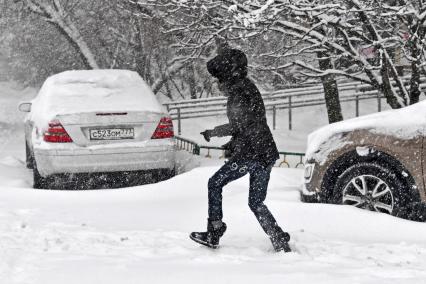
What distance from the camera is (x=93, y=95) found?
808cm

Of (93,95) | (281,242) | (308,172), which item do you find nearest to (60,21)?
(93,95)

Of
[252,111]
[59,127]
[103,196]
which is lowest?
[103,196]

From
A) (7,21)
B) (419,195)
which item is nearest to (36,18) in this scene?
(7,21)

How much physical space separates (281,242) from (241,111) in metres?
1.08

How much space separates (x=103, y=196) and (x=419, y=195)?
3.65 m

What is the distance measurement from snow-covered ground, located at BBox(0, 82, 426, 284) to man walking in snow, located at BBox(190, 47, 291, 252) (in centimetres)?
20

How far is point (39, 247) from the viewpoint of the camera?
4949 mm

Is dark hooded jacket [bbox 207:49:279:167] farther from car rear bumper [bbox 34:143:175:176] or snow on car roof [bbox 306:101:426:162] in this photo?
car rear bumper [bbox 34:143:175:176]

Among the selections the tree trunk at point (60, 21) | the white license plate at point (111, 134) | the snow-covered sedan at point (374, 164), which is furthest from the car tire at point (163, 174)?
the tree trunk at point (60, 21)

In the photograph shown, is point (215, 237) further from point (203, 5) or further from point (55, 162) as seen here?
point (203, 5)

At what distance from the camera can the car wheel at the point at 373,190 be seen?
5.76 m

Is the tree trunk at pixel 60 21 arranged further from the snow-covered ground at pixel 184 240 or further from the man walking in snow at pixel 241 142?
the man walking in snow at pixel 241 142

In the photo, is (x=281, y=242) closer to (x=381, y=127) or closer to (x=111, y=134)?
(x=381, y=127)

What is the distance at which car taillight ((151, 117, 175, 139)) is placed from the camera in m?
7.75
